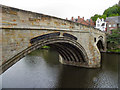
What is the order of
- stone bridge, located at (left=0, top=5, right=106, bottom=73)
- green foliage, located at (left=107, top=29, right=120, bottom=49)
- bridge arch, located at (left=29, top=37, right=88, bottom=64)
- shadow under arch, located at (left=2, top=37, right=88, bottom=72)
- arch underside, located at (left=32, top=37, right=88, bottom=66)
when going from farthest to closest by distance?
green foliage, located at (left=107, top=29, right=120, bottom=49)
arch underside, located at (left=32, top=37, right=88, bottom=66)
bridge arch, located at (left=29, top=37, right=88, bottom=64)
shadow under arch, located at (left=2, top=37, right=88, bottom=72)
stone bridge, located at (left=0, top=5, right=106, bottom=73)

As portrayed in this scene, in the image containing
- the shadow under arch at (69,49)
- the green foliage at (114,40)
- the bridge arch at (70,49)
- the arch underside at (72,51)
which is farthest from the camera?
the green foliage at (114,40)

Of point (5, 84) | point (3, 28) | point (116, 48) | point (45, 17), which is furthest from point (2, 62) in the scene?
point (116, 48)

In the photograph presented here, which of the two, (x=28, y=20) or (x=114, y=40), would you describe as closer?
(x=28, y=20)

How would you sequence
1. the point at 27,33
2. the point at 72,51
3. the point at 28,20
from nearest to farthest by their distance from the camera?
the point at 27,33 → the point at 28,20 → the point at 72,51

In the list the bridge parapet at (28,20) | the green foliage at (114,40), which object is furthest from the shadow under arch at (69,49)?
the green foliage at (114,40)

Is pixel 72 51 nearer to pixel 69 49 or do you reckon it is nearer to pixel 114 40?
pixel 69 49

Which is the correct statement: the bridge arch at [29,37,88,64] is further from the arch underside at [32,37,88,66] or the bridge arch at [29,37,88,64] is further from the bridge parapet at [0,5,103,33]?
the bridge parapet at [0,5,103,33]

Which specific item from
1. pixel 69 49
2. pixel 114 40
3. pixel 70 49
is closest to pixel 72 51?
pixel 70 49

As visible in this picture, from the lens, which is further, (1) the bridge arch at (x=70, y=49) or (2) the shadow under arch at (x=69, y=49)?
(1) the bridge arch at (x=70, y=49)

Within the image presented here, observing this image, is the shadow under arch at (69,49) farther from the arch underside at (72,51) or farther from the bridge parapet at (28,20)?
the bridge parapet at (28,20)

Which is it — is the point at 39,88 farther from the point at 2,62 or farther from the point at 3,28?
the point at 3,28

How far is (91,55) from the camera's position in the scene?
15.2m

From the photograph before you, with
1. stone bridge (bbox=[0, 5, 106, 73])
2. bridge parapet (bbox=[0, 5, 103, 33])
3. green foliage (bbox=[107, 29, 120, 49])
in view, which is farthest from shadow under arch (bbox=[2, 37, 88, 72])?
green foliage (bbox=[107, 29, 120, 49])

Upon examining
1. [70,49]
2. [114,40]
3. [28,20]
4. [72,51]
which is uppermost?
[28,20]
